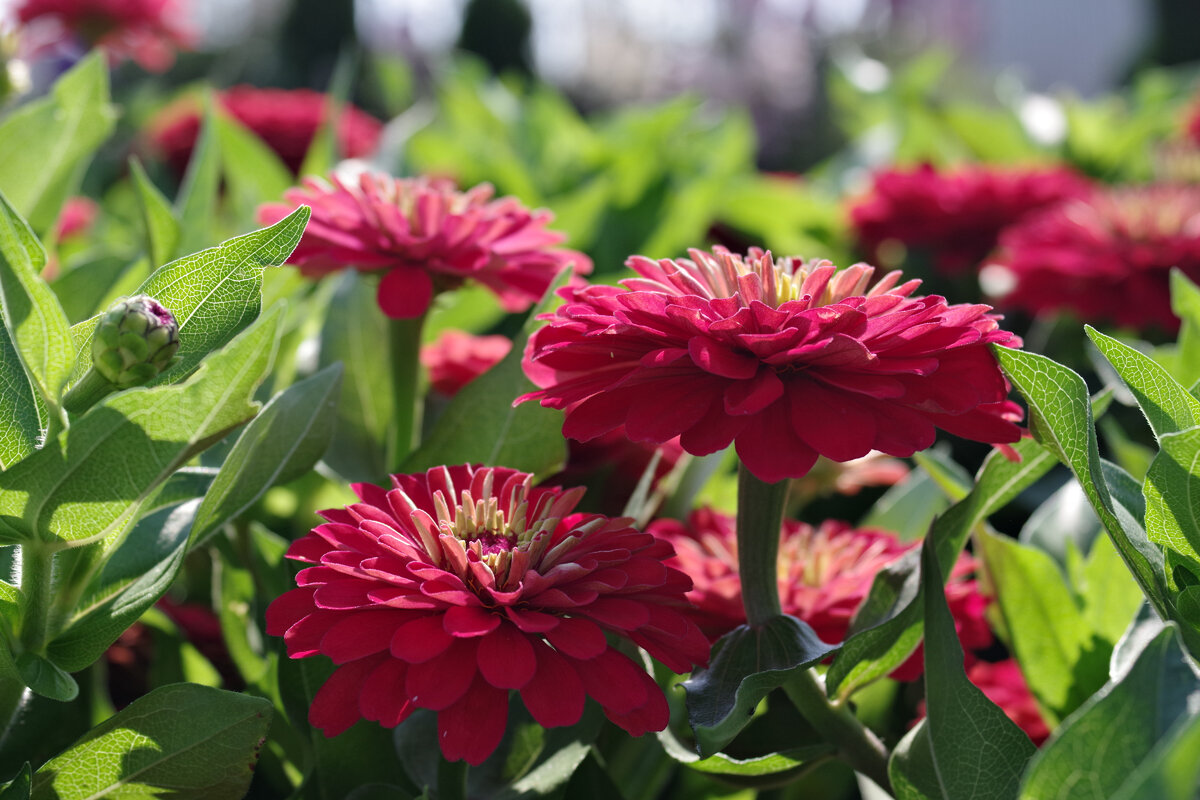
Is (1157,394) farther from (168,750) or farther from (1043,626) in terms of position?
(168,750)

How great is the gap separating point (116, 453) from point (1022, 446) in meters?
0.41

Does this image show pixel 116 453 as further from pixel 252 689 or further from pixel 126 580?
pixel 252 689

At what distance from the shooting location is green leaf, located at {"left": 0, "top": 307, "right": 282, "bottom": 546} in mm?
436

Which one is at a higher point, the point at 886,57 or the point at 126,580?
the point at 126,580

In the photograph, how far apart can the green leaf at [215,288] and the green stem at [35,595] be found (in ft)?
0.26

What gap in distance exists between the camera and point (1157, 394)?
0.48 meters

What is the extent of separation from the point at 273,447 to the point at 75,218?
89 cm

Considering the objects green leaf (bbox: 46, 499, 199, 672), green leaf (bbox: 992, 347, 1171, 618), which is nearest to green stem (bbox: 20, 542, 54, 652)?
green leaf (bbox: 46, 499, 199, 672)

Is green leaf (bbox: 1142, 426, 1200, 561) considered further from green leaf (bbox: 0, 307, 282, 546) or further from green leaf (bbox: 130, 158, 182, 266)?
green leaf (bbox: 130, 158, 182, 266)

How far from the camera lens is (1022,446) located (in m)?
0.56

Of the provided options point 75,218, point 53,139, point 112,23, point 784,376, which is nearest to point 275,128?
point 112,23

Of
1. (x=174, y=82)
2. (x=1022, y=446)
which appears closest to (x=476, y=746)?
(x=1022, y=446)

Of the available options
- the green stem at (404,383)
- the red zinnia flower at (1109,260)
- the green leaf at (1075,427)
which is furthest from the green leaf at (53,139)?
the red zinnia flower at (1109,260)

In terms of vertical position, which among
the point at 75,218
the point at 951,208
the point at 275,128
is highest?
the point at 951,208
